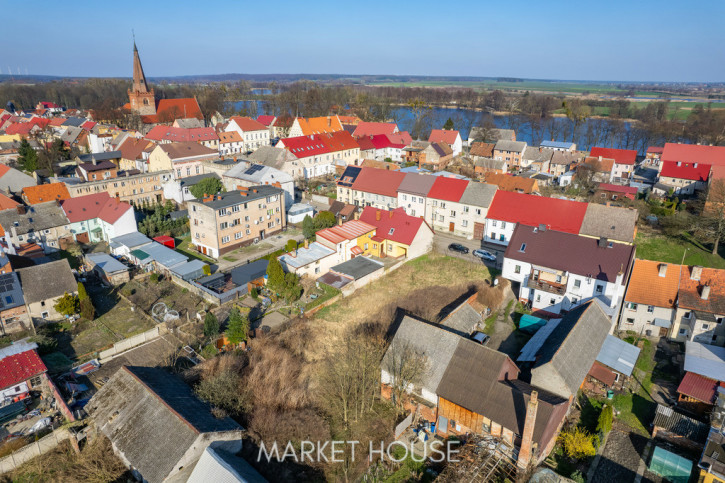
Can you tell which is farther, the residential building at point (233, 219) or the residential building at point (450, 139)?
the residential building at point (450, 139)

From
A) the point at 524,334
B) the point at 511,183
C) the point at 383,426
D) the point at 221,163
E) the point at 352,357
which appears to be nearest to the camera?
the point at 383,426

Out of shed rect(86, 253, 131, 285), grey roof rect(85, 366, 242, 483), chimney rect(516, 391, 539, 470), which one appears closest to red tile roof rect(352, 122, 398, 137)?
shed rect(86, 253, 131, 285)

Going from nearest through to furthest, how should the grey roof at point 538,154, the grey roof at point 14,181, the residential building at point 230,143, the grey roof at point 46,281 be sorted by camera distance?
the grey roof at point 46,281, the grey roof at point 14,181, the grey roof at point 538,154, the residential building at point 230,143

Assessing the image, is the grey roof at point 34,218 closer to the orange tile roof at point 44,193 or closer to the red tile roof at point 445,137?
the orange tile roof at point 44,193

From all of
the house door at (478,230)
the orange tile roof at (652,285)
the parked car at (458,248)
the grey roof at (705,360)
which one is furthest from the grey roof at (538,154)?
the grey roof at (705,360)

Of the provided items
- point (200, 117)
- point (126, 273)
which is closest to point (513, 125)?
point (200, 117)

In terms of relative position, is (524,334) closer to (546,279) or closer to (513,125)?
(546,279)

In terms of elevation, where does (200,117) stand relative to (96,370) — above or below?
above
